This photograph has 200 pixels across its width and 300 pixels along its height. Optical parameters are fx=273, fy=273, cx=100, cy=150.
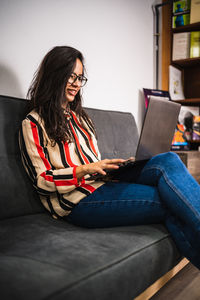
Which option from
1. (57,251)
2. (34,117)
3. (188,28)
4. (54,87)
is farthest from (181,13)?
(57,251)

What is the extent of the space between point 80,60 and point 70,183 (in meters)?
0.64

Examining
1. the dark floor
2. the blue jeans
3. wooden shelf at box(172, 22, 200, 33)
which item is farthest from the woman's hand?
wooden shelf at box(172, 22, 200, 33)

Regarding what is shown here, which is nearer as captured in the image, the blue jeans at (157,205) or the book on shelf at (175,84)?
the blue jeans at (157,205)

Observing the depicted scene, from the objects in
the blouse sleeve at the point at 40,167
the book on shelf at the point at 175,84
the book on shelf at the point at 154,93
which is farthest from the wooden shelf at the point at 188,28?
the blouse sleeve at the point at 40,167

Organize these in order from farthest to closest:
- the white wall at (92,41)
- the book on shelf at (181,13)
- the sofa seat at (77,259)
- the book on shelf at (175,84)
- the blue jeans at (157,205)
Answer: the book on shelf at (175,84) < the book on shelf at (181,13) < the white wall at (92,41) < the blue jeans at (157,205) < the sofa seat at (77,259)

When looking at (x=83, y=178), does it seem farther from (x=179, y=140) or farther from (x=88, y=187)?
(x=179, y=140)

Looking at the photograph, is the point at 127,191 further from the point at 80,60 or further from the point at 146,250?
the point at 80,60

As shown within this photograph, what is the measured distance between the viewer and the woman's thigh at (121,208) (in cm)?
98

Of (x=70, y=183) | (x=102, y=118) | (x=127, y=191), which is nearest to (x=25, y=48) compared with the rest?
(x=102, y=118)

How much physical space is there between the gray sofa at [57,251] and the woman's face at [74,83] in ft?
0.72

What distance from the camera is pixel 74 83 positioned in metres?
1.30

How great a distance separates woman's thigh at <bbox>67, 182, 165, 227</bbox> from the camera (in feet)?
3.21

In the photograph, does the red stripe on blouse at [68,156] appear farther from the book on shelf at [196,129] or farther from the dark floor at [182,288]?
the book on shelf at [196,129]

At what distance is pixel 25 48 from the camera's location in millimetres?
1485
